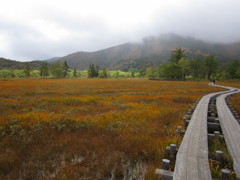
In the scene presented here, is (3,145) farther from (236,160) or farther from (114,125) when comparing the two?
(236,160)

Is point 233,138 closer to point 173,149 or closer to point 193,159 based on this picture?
point 173,149

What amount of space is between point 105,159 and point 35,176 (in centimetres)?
193

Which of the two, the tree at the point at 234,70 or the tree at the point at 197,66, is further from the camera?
the tree at the point at 197,66

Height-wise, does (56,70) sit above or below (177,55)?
below

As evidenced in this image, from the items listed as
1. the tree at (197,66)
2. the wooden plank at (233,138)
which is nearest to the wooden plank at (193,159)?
the wooden plank at (233,138)

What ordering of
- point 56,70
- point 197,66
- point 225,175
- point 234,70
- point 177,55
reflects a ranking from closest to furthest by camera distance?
point 225,175, point 177,55, point 234,70, point 197,66, point 56,70

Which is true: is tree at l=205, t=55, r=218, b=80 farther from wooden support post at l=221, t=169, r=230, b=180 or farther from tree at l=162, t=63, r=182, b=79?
wooden support post at l=221, t=169, r=230, b=180

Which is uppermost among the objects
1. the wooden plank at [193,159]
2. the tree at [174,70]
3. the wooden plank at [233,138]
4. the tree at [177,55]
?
the tree at [177,55]

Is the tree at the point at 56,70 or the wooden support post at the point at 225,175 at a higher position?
the tree at the point at 56,70

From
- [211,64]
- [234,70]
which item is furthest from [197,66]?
[234,70]

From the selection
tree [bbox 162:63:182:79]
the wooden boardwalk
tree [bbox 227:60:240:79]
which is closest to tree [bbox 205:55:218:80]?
tree [bbox 227:60:240:79]

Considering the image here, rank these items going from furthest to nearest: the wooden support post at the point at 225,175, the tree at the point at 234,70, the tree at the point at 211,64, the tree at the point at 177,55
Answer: the tree at the point at 234,70 < the tree at the point at 211,64 < the tree at the point at 177,55 < the wooden support post at the point at 225,175

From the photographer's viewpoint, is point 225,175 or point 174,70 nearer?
point 225,175

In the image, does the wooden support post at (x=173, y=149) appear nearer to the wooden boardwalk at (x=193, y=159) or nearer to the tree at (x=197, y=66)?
the wooden boardwalk at (x=193, y=159)
